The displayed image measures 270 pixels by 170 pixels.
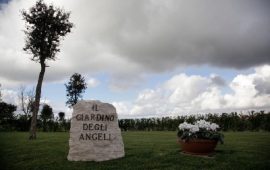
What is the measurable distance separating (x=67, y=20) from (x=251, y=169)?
54.2 feet

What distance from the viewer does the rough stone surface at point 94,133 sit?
32.6 ft

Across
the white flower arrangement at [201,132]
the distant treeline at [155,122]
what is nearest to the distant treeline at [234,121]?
the distant treeline at [155,122]

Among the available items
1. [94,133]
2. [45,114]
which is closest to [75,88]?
[45,114]

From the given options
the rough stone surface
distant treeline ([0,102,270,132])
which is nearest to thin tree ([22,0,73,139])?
the rough stone surface

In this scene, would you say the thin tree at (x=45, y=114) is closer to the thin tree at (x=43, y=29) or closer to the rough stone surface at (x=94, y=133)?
the thin tree at (x=43, y=29)

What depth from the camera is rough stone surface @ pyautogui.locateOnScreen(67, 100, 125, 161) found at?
995 cm

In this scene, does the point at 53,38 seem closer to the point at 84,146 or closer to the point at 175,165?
the point at 84,146

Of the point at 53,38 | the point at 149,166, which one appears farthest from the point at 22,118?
the point at 149,166

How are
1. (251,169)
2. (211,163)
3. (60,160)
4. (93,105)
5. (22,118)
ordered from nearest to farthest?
(251,169)
(211,163)
(60,160)
(93,105)
(22,118)

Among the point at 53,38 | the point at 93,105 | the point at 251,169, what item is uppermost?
the point at 53,38

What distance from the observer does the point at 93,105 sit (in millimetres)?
10453

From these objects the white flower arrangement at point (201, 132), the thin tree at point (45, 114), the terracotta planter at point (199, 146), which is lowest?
the terracotta planter at point (199, 146)

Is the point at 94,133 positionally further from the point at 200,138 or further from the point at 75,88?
the point at 75,88

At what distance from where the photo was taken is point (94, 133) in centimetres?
1023
